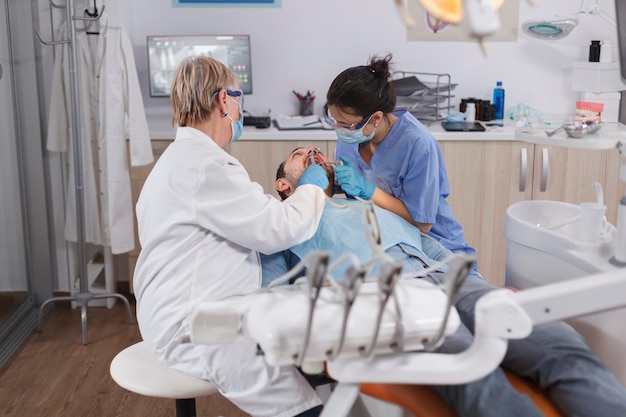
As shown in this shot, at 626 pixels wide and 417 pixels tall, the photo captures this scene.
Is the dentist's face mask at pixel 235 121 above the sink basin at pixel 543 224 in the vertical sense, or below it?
above

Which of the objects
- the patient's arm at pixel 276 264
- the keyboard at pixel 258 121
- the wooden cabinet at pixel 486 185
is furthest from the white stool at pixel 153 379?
the wooden cabinet at pixel 486 185

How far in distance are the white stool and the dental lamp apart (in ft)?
7.74

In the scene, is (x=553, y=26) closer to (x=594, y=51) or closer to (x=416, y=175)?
(x=594, y=51)

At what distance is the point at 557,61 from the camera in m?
3.77

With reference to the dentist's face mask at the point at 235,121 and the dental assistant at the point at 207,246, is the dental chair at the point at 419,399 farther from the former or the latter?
the dentist's face mask at the point at 235,121

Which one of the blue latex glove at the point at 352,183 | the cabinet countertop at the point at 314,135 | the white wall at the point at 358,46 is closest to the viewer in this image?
the blue latex glove at the point at 352,183

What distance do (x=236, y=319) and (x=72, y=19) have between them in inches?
81.9

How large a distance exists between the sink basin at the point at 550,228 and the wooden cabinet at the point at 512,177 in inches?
46.2

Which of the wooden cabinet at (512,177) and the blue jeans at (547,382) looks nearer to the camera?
the blue jeans at (547,382)

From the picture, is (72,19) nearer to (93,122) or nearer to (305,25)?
(93,122)

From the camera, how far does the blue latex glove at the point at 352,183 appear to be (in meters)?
2.32

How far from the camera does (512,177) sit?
11.4ft

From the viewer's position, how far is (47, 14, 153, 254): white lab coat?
3.29m

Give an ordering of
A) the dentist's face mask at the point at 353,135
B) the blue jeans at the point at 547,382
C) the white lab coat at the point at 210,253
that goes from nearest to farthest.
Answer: the blue jeans at the point at 547,382
the white lab coat at the point at 210,253
the dentist's face mask at the point at 353,135
